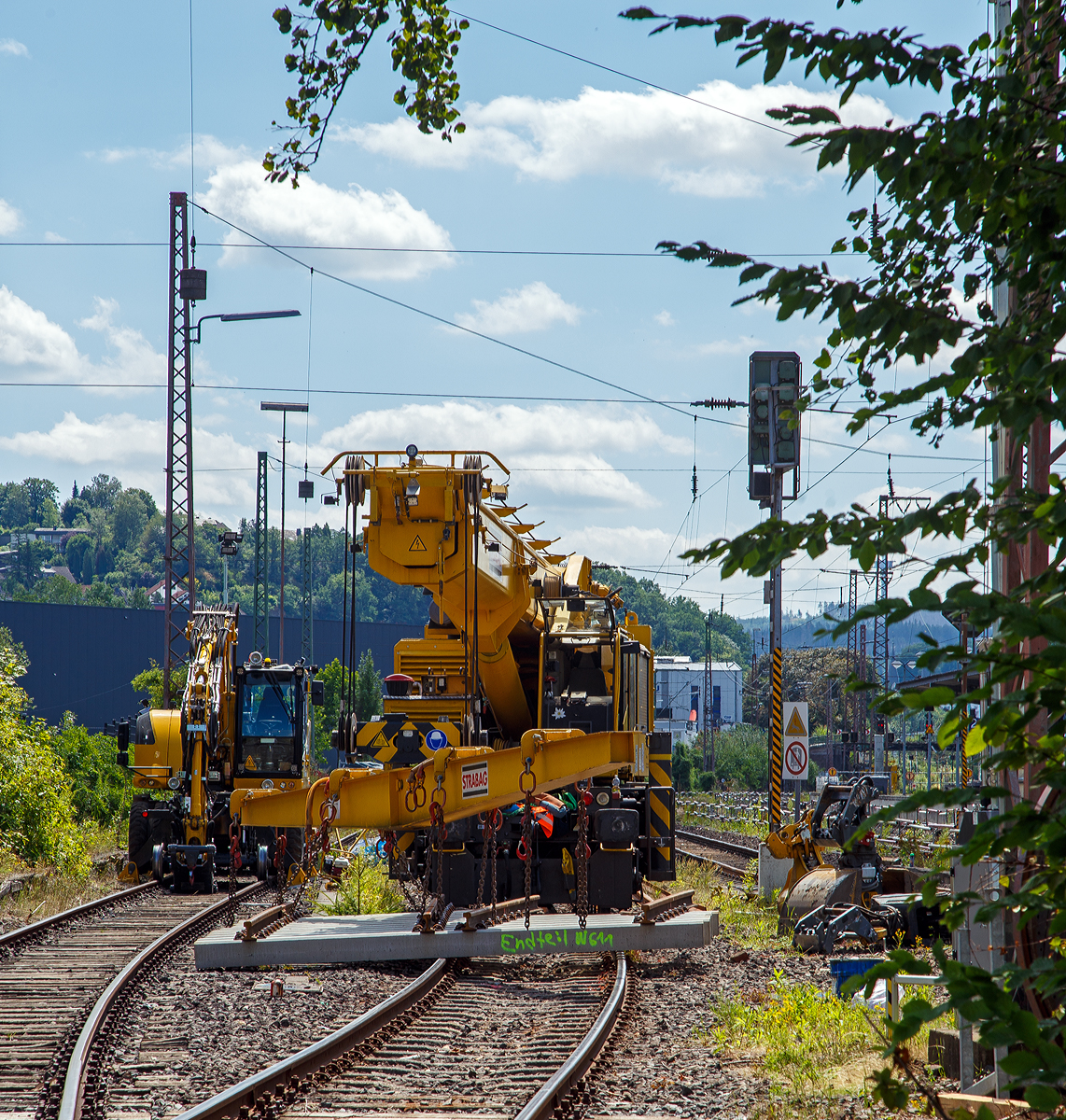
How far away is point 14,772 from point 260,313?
1083 cm

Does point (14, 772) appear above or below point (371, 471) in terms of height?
below

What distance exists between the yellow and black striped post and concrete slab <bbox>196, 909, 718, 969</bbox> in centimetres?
647

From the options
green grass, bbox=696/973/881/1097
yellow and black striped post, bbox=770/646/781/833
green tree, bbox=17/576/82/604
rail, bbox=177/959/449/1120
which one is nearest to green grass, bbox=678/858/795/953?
yellow and black striped post, bbox=770/646/781/833

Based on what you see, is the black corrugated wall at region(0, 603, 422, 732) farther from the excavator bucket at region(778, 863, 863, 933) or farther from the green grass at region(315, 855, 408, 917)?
the excavator bucket at region(778, 863, 863, 933)

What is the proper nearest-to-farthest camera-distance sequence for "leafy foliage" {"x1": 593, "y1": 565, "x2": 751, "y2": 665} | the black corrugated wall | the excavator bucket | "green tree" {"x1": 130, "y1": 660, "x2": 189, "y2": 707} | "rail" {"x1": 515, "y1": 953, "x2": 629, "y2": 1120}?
"rail" {"x1": 515, "y1": 953, "x2": 629, "y2": 1120} < the excavator bucket < "green tree" {"x1": 130, "y1": 660, "x2": 189, "y2": 707} < the black corrugated wall < "leafy foliage" {"x1": 593, "y1": 565, "x2": 751, "y2": 665}

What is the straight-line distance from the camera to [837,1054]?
836 cm

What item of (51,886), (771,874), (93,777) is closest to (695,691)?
(93,777)

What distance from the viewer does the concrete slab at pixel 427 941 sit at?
10.9 m

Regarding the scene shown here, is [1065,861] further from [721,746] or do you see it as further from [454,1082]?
[721,746]

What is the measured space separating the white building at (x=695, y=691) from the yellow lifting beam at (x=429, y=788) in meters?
81.4

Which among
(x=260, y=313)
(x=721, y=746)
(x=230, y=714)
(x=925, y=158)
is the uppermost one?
(x=260, y=313)

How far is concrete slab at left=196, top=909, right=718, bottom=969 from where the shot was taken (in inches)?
430

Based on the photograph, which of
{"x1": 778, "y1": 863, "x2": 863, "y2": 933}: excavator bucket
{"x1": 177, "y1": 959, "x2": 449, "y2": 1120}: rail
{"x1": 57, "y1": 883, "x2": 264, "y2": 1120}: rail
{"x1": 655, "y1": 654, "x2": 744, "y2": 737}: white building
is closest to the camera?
{"x1": 177, "y1": 959, "x2": 449, "y2": 1120}: rail

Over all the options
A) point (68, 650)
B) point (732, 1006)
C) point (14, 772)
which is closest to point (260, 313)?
point (14, 772)
